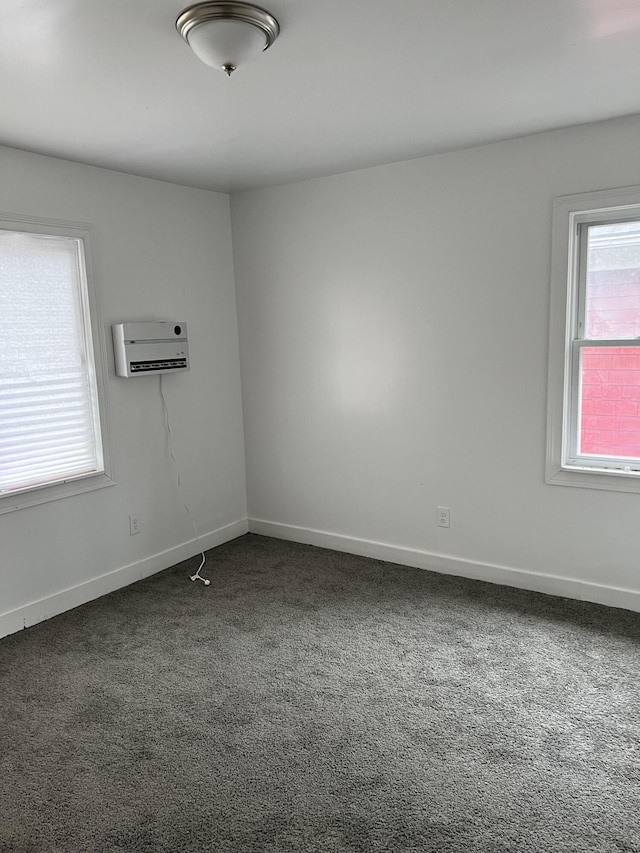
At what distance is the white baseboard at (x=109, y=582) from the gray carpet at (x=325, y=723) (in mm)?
73

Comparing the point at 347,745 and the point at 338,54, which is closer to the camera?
the point at 338,54

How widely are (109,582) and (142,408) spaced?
41.2 inches

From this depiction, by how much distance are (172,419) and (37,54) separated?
2.35m

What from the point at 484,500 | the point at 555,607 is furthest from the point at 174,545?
the point at 555,607

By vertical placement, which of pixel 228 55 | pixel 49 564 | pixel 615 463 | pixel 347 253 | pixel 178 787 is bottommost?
pixel 178 787

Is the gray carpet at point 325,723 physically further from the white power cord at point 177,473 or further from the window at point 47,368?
the window at point 47,368

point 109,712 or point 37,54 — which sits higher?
point 37,54

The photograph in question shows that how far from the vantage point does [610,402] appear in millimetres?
3332

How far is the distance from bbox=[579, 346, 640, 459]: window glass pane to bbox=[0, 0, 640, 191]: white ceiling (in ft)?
3.78

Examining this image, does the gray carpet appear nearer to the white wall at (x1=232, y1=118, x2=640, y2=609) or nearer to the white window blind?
the white wall at (x1=232, y1=118, x2=640, y2=609)

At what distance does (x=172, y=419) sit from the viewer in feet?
13.6

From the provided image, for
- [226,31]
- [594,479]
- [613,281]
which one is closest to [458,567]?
[594,479]

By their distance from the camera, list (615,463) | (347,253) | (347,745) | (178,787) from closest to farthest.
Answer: (178,787)
(347,745)
(615,463)
(347,253)

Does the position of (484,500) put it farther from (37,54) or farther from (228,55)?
(37,54)
